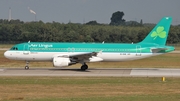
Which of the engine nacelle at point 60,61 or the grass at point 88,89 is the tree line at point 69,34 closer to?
the engine nacelle at point 60,61

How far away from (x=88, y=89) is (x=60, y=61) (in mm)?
14309

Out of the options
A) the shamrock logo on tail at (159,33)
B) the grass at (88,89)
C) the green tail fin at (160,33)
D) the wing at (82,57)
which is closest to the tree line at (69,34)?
the green tail fin at (160,33)

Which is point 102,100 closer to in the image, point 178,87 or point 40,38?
point 178,87

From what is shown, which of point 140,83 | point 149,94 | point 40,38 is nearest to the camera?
point 149,94

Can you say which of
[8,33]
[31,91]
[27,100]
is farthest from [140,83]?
[8,33]

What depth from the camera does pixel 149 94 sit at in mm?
27375

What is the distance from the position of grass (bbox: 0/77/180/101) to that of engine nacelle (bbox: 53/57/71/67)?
6188 millimetres

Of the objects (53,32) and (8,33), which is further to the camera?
(8,33)

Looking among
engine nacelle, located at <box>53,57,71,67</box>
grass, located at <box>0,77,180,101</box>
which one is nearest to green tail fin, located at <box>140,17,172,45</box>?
engine nacelle, located at <box>53,57,71,67</box>

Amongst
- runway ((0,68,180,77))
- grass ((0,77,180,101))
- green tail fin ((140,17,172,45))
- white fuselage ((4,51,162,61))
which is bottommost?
grass ((0,77,180,101))

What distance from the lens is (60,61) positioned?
43938 millimetres

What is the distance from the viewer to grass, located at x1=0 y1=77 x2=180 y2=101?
2558 cm

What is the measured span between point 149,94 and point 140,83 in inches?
256

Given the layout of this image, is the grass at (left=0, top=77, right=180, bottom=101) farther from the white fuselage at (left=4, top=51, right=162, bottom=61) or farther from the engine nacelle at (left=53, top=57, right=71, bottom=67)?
the white fuselage at (left=4, top=51, right=162, bottom=61)
